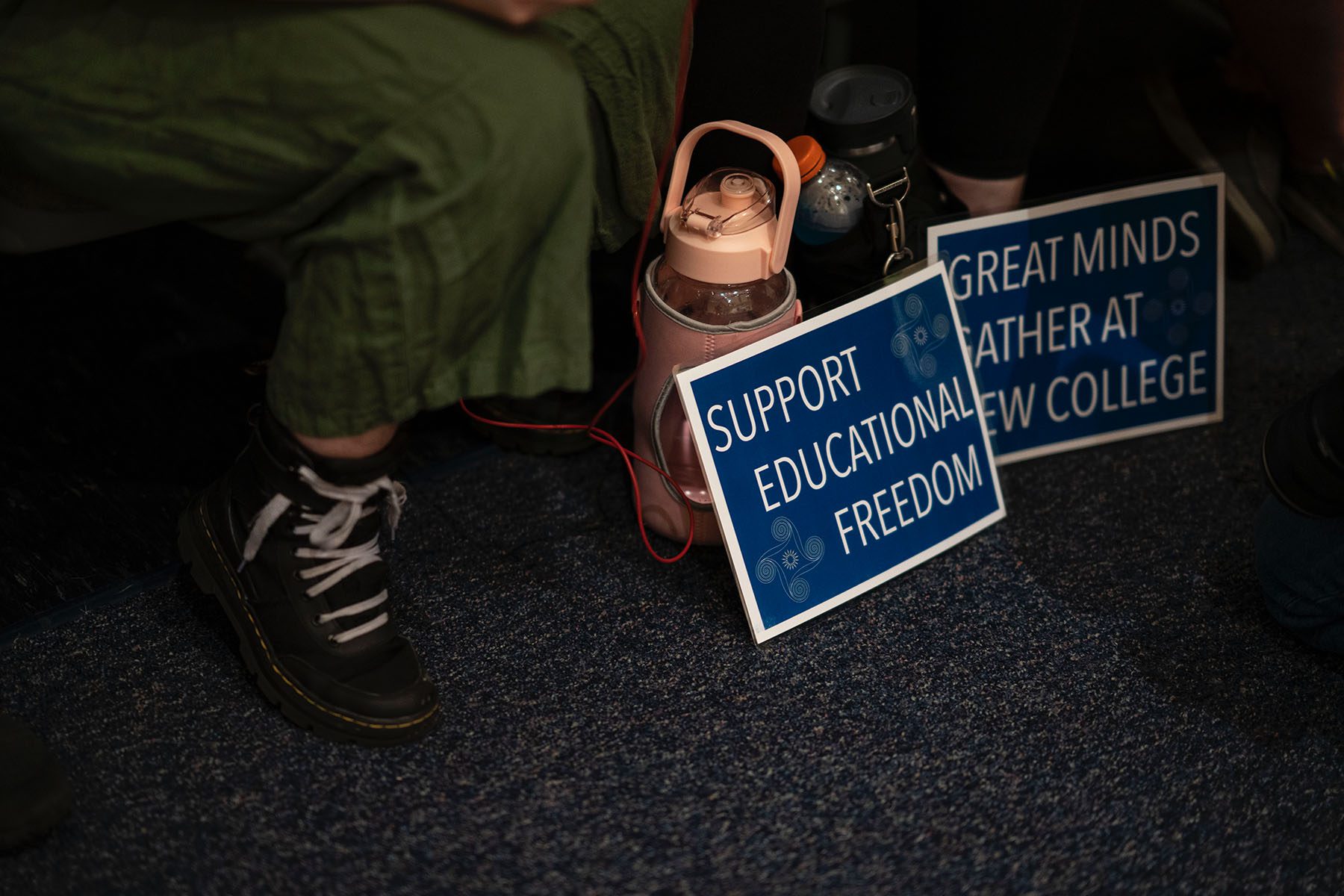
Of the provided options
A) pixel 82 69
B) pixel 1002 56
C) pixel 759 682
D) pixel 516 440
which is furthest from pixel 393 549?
pixel 1002 56

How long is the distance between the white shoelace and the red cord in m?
0.21

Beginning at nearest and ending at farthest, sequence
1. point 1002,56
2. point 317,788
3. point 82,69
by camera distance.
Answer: point 82,69 < point 317,788 < point 1002,56

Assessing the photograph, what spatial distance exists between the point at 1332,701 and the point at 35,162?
1.03 metres

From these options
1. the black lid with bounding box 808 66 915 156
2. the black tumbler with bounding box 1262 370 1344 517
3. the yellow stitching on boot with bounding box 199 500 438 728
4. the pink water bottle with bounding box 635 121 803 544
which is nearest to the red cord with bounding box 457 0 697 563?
the pink water bottle with bounding box 635 121 803 544

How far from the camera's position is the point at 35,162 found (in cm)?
73

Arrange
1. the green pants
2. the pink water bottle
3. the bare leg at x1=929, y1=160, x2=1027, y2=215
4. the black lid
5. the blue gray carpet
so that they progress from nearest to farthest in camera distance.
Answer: the green pants
the blue gray carpet
the pink water bottle
the black lid
the bare leg at x1=929, y1=160, x2=1027, y2=215

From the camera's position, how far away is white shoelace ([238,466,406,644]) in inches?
31.8

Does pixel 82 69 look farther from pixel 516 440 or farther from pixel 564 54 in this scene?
pixel 516 440

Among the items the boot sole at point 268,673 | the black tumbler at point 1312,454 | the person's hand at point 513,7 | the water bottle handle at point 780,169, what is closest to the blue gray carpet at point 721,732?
the boot sole at point 268,673

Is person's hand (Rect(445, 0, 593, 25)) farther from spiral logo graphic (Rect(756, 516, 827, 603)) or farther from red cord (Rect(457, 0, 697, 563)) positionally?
spiral logo graphic (Rect(756, 516, 827, 603))

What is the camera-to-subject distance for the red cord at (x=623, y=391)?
2.86ft

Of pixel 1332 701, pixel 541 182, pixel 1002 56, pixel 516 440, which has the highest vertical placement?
pixel 541 182

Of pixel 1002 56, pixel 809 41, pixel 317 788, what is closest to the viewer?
pixel 317 788

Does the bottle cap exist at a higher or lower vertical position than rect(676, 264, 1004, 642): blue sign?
higher
